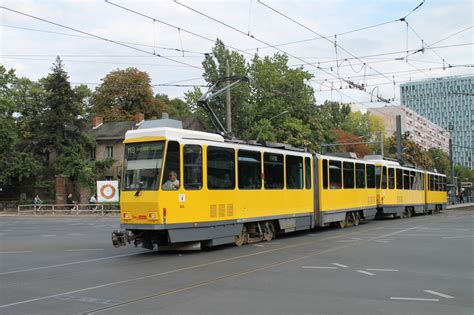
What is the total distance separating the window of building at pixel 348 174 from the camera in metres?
23.9

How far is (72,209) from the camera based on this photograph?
46.2 meters

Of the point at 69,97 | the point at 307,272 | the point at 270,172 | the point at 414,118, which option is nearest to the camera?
the point at 307,272

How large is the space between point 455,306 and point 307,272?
141 inches

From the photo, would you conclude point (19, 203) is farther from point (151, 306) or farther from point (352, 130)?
point (352, 130)

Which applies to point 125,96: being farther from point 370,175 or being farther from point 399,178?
point 370,175

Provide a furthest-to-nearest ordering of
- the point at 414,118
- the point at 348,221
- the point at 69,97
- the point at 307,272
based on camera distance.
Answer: the point at 414,118
the point at 69,97
the point at 348,221
the point at 307,272

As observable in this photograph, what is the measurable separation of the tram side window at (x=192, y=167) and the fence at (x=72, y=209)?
3079 cm

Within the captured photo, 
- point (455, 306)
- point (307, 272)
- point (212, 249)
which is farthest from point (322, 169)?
point (455, 306)

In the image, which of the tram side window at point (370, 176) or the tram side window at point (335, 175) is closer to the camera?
the tram side window at point (335, 175)

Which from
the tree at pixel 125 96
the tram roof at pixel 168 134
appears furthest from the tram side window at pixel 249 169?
the tree at pixel 125 96

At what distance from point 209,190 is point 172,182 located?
1365 millimetres

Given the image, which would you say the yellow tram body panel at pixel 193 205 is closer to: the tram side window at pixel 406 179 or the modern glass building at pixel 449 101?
the tram side window at pixel 406 179

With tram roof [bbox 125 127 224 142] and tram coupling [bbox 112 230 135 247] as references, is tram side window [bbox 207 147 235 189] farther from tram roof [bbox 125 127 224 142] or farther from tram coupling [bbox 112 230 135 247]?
tram coupling [bbox 112 230 135 247]

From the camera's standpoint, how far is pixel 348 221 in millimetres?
25031
